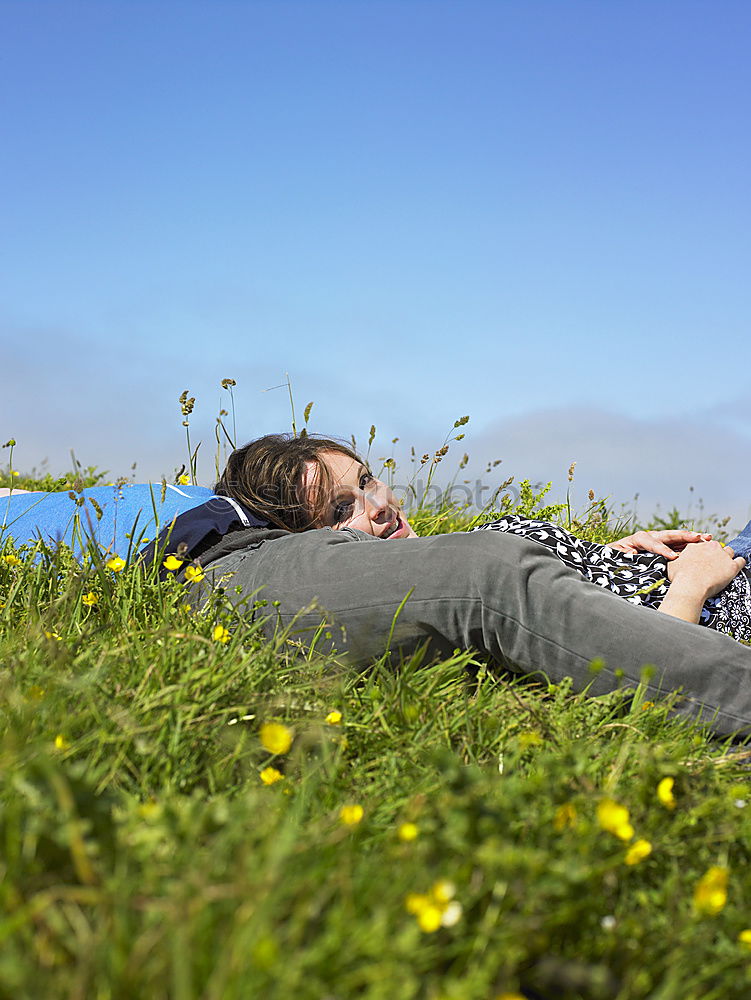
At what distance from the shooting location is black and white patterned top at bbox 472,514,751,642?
11.1ft

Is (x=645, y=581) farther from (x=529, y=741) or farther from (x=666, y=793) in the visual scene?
(x=666, y=793)

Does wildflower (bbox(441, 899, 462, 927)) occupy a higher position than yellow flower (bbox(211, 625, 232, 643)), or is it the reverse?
yellow flower (bbox(211, 625, 232, 643))

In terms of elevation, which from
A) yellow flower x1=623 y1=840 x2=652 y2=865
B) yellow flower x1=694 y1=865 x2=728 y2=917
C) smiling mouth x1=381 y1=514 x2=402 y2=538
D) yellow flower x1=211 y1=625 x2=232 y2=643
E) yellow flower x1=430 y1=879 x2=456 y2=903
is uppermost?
smiling mouth x1=381 y1=514 x2=402 y2=538

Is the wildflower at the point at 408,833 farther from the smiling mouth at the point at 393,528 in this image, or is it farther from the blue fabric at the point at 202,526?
the smiling mouth at the point at 393,528

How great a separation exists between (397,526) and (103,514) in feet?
4.02

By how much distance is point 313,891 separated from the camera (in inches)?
52.6

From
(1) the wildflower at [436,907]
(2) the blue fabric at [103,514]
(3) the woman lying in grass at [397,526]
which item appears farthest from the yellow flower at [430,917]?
(3) the woman lying in grass at [397,526]

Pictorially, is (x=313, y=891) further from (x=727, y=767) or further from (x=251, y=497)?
(x=251, y=497)

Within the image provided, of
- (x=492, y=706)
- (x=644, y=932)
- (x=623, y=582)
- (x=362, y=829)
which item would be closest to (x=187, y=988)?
(x=362, y=829)

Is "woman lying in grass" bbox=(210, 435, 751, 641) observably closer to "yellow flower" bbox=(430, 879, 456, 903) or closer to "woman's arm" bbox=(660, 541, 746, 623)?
"woman's arm" bbox=(660, 541, 746, 623)

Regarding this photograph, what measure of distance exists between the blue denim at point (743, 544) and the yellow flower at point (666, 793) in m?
2.04

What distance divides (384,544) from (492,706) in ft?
2.28

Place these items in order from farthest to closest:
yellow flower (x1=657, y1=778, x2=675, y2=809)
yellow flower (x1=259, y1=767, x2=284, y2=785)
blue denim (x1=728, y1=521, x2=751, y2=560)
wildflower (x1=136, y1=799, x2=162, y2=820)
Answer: blue denim (x1=728, y1=521, x2=751, y2=560) < yellow flower (x1=259, y1=767, x2=284, y2=785) < yellow flower (x1=657, y1=778, x2=675, y2=809) < wildflower (x1=136, y1=799, x2=162, y2=820)

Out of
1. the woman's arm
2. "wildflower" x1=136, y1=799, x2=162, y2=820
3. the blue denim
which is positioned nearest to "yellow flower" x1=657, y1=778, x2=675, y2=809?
"wildflower" x1=136, y1=799, x2=162, y2=820
